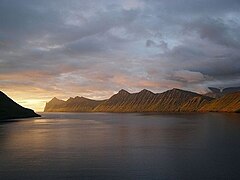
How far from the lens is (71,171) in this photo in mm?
44781

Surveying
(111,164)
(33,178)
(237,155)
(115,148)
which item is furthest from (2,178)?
(237,155)

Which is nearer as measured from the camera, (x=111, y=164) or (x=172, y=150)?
(x=111, y=164)

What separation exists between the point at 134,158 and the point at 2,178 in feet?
78.0

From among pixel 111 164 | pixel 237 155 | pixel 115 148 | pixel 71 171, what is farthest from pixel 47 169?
pixel 237 155

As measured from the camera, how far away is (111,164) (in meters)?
50.1

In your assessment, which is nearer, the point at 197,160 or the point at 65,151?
the point at 197,160

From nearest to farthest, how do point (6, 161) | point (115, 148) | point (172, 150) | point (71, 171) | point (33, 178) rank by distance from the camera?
point (33, 178) → point (71, 171) → point (6, 161) → point (172, 150) → point (115, 148)

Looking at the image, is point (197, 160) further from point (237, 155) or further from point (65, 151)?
point (65, 151)

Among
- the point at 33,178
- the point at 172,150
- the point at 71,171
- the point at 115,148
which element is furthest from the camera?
the point at 115,148

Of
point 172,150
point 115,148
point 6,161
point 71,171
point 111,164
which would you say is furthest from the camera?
point 115,148

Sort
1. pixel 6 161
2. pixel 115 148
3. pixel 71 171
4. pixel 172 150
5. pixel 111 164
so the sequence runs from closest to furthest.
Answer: pixel 71 171 < pixel 111 164 < pixel 6 161 < pixel 172 150 < pixel 115 148

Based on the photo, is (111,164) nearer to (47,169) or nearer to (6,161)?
(47,169)

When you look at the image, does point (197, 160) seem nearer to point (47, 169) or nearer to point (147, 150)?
point (147, 150)

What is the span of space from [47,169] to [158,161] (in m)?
19.0
